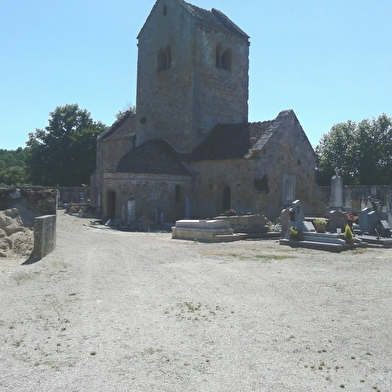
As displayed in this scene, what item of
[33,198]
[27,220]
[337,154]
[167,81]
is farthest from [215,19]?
[337,154]

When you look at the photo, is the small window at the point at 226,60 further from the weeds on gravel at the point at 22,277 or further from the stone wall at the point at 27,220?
the weeds on gravel at the point at 22,277

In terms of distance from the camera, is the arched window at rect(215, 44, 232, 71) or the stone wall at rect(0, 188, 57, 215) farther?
the arched window at rect(215, 44, 232, 71)

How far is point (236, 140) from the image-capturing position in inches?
1032

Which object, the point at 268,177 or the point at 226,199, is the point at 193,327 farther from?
the point at 226,199

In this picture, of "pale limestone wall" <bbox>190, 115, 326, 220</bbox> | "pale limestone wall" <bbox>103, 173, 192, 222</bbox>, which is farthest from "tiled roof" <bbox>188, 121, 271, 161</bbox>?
"pale limestone wall" <bbox>103, 173, 192, 222</bbox>

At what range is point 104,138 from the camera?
35.7 m

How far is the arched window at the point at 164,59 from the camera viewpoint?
1185 inches

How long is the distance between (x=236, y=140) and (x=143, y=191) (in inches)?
250

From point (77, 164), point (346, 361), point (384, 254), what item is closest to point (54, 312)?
point (346, 361)

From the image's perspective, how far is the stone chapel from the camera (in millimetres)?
24922

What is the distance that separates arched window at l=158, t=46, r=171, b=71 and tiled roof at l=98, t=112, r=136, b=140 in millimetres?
5565

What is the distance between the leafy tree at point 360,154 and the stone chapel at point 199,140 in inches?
829

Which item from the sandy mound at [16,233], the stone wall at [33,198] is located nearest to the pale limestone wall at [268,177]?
the stone wall at [33,198]

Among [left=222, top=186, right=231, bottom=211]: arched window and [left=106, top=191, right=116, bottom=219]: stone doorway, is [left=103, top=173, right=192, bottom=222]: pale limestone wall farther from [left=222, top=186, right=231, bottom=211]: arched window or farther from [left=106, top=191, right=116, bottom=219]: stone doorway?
[left=222, top=186, right=231, bottom=211]: arched window
